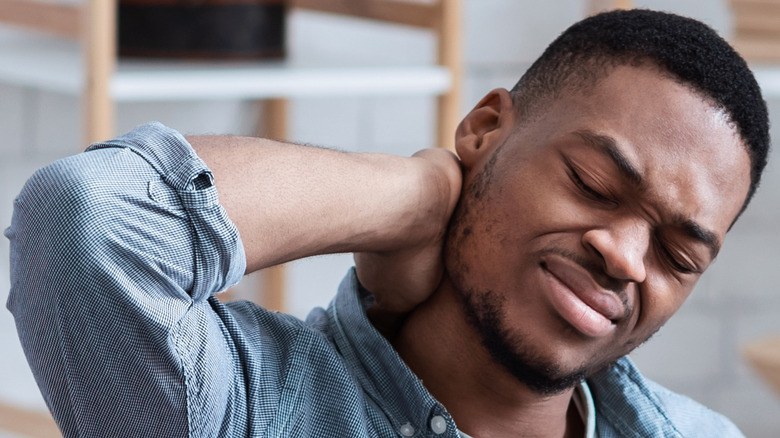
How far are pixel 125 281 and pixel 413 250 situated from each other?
0.28 m

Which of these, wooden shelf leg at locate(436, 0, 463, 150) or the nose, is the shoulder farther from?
wooden shelf leg at locate(436, 0, 463, 150)

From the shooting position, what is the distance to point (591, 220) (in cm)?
81

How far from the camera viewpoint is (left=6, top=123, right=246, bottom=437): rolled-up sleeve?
0.64 m

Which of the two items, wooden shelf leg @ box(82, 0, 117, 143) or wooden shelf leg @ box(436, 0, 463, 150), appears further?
wooden shelf leg @ box(436, 0, 463, 150)

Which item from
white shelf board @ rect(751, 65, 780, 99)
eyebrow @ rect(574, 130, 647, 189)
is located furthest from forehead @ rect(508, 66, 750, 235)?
white shelf board @ rect(751, 65, 780, 99)

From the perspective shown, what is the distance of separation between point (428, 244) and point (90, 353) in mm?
302

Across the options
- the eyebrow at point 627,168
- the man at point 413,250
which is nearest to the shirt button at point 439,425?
the man at point 413,250

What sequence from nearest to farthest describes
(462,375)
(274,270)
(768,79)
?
(462,375) < (768,79) < (274,270)

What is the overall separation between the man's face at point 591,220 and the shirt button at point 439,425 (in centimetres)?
7

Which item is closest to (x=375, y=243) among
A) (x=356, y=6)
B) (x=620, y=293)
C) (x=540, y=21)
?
(x=620, y=293)

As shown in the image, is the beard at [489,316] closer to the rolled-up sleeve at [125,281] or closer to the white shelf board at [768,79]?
the rolled-up sleeve at [125,281]

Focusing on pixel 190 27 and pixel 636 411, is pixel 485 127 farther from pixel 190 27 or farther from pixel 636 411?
pixel 190 27

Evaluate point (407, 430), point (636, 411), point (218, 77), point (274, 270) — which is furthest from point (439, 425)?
point (274, 270)

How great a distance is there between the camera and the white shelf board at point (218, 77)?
4.51 feet
